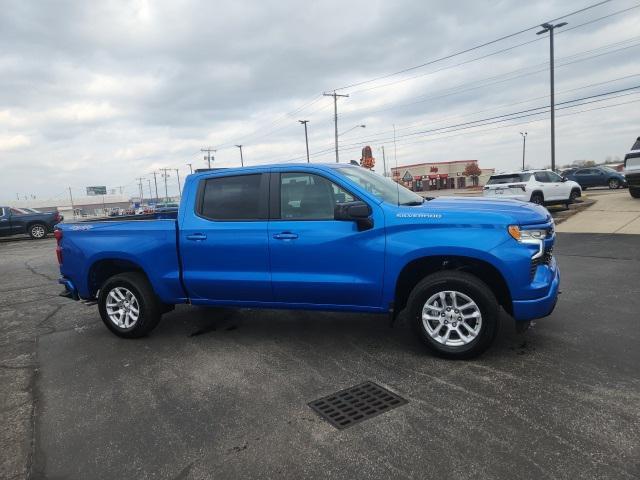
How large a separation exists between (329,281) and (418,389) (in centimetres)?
128

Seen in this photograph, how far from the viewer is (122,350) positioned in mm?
5023

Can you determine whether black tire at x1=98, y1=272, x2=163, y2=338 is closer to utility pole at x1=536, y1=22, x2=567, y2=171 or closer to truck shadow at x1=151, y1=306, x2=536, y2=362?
truck shadow at x1=151, y1=306, x2=536, y2=362

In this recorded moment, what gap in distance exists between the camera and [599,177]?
96.4ft

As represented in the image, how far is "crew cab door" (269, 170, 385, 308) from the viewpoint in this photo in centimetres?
426

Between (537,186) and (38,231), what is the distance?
22190 mm

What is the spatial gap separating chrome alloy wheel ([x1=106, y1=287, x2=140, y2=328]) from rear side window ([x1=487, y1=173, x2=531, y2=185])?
16.0m

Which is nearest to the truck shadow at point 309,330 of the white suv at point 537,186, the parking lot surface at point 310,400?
the parking lot surface at point 310,400

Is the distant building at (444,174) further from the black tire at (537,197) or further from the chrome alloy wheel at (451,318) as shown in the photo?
the chrome alloy wheel at (451,318)

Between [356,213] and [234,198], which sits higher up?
[234,198]

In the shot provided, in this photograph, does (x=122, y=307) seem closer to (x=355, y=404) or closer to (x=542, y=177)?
(x=355, y=404)

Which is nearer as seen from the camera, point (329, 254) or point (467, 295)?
point (467, 295)

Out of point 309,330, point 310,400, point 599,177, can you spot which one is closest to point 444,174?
point 599,177

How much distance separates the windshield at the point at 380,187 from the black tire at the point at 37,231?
21.5 metres

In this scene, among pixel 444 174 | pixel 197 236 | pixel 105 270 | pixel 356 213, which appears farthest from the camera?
pixel 444 174
